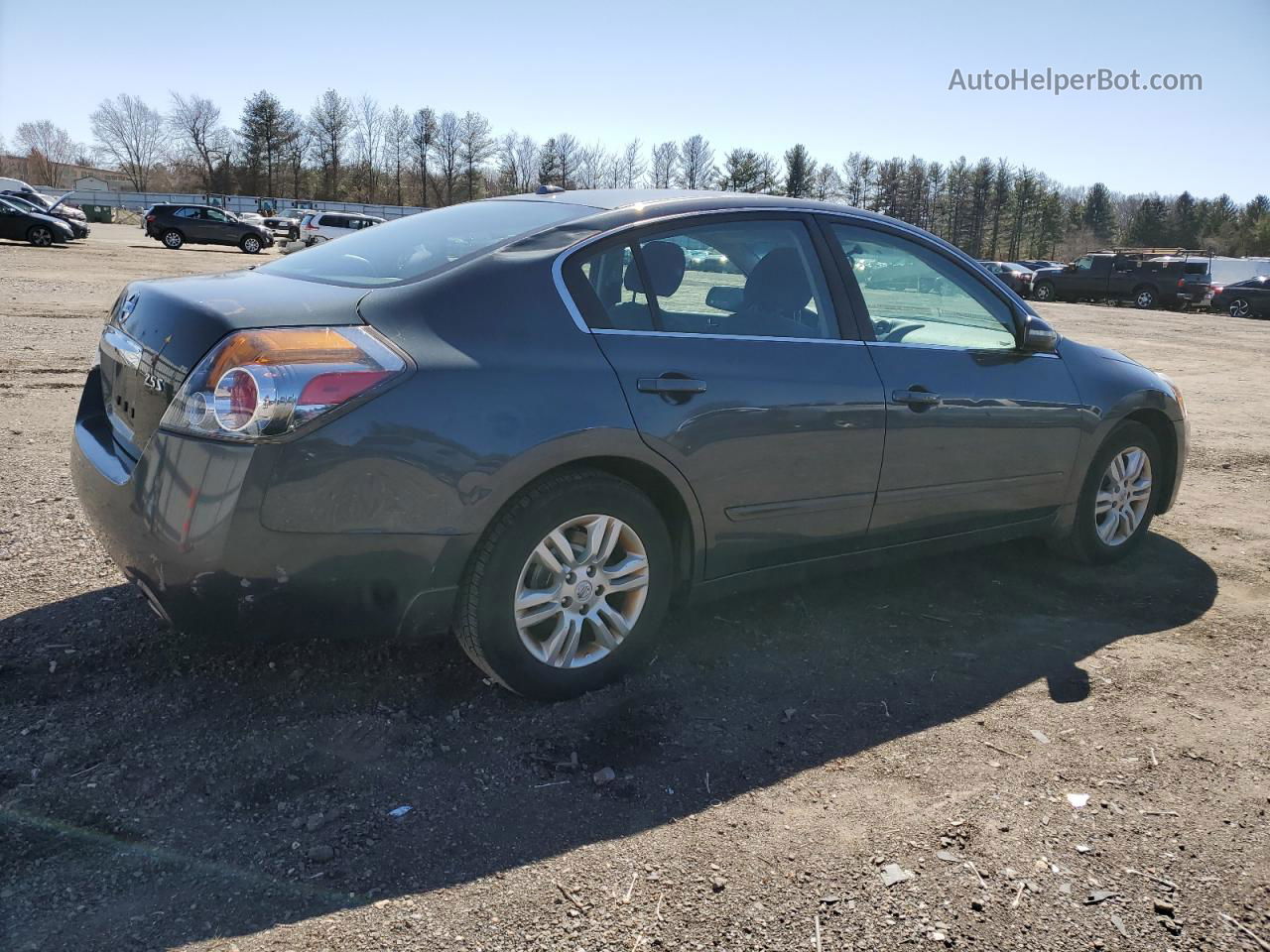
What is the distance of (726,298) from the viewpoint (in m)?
3.56

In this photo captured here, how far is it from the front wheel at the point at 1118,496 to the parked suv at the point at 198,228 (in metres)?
39.3

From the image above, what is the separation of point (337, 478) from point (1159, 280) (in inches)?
1489

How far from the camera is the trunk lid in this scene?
2801mm

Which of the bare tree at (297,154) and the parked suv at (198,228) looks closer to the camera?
the parked suv at (198,228)

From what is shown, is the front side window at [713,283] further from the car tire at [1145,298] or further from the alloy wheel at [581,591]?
the car tire at [1145,298]

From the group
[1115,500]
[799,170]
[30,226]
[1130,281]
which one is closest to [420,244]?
[1115,500]

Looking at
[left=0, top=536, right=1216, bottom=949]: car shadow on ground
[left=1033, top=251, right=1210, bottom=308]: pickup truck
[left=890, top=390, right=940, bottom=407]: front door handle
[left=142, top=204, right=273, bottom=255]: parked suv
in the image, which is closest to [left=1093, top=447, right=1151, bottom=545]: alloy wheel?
[left=0, top=536, right=1216, bottom=949]: car shadow on ground

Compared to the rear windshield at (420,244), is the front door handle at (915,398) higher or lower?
lower

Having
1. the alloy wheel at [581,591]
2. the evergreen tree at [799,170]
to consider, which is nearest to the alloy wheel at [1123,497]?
the alloy wheel at [581,591]

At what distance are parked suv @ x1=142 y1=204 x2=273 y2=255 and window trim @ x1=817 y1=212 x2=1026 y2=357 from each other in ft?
128

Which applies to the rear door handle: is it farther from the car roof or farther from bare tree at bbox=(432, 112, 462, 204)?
bare tree at bbox=(432, 112, 462, 204)

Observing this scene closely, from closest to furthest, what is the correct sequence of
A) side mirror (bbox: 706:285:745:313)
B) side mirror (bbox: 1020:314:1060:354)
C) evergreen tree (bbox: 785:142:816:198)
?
side mirror (bbox: 706:285:745:313) < side mirror (bbox: 1020:314:1060:354) < evergreen tree (bbox: 785:142:816:198)

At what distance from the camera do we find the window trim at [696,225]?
3.17m

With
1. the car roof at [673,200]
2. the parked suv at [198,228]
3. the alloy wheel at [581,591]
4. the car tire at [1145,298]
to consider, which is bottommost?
the alloy wheel at [581,591]
